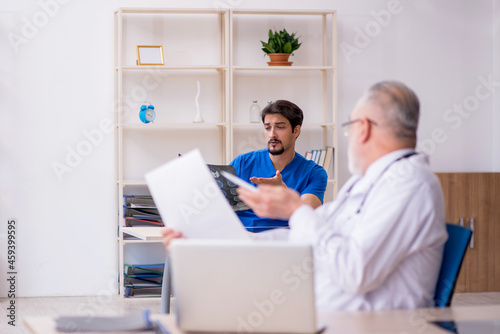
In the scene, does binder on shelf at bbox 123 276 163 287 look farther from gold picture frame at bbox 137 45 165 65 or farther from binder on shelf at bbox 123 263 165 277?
gold picture frame at bbox 137 45 165 65

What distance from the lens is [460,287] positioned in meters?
4.66

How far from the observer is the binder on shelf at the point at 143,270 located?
4.55 metres

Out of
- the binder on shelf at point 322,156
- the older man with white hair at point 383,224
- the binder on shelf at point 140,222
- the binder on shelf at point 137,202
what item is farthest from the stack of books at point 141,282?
the older man with white hair at point 383,224

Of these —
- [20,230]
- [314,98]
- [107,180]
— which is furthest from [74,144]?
[314,98]

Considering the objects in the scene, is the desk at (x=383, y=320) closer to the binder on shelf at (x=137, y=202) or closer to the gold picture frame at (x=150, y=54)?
the binder on shelf at (x=137, y=202)

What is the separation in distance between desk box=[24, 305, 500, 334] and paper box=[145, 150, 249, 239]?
0.24 m

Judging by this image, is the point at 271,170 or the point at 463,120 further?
the point at 463,120

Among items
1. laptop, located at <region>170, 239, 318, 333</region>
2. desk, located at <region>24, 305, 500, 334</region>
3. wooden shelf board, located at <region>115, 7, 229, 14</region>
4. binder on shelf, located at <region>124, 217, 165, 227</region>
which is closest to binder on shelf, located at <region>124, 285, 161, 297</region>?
binder on shelf, located at <region>124, 217, 165, 227</region>

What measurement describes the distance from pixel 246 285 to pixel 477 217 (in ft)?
13.1

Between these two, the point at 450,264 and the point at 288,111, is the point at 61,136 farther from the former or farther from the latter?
the point at 450,264

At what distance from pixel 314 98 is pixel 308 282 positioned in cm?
393

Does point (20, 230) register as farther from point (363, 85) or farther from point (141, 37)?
point (363, 85)

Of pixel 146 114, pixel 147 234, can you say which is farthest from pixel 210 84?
pixel 147 234

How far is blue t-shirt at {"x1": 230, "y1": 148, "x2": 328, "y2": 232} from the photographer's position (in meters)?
3.24
